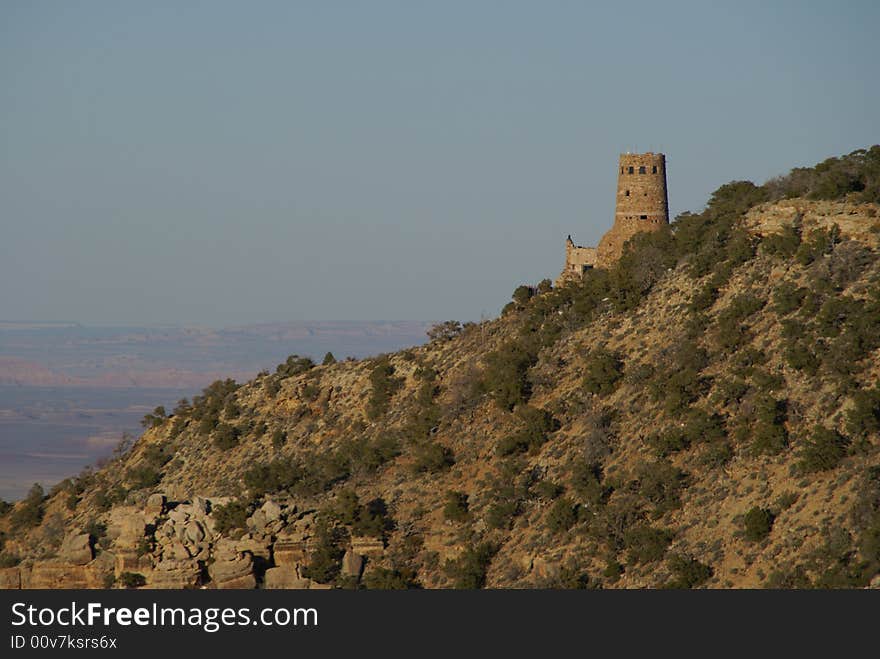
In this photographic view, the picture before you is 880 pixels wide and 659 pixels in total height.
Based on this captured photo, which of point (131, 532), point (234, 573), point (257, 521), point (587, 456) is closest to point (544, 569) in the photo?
point (587, 456)

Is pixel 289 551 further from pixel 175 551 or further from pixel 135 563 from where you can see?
pixel 135 563

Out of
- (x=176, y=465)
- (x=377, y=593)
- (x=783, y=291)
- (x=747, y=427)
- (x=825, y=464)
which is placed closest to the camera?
(x=377, y=593)

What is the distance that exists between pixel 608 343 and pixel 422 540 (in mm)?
14356

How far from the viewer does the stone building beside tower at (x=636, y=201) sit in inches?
3720

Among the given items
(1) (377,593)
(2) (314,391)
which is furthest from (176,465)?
(1) (377,593)

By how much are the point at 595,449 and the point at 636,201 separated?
59.8 feet

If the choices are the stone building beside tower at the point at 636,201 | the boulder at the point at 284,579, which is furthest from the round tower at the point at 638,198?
the boulder at the point at 284,579

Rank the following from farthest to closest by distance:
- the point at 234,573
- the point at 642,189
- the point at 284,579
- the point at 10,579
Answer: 1. the point at 642,189
2. the point at 10,579
3. the point at 284,579
4. the point at 234,573

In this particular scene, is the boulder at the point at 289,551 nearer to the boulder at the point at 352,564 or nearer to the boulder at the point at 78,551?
the boulder at the point at 352,564

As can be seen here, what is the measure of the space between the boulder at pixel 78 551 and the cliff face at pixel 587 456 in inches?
4.1

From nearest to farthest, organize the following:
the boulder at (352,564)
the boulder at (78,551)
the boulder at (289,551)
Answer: the boulder at (352,564) → the boulder at (289,551) → the boulder at (78,551)

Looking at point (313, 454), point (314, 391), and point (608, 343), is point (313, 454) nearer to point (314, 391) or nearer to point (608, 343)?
point (314, 391)

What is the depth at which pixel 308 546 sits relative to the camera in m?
80.8

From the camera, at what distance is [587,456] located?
269 ft
